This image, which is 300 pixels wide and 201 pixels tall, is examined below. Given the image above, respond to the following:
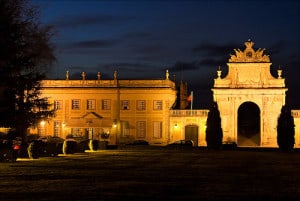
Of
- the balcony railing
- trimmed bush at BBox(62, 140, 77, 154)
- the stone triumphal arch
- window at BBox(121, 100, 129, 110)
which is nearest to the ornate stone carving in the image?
the stone triumphal arch

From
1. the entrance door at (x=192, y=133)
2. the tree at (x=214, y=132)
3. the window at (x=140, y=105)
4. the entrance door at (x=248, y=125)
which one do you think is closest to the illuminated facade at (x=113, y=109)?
the window at (x=140, y=105)

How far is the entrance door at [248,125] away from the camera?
7319 cm

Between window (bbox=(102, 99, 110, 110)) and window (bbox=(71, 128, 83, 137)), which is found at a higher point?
window (bbox=(102, 99, 110, 110))

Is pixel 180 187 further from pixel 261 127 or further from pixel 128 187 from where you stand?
pixel 261 127

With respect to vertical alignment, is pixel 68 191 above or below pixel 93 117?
below

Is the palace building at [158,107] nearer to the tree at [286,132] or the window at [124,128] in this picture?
the window at [124,128]

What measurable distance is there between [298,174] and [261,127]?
45.5 metres

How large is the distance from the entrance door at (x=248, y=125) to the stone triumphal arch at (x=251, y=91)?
3.82 feet

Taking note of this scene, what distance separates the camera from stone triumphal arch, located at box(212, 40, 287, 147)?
70375 millimetres

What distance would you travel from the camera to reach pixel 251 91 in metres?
71.2

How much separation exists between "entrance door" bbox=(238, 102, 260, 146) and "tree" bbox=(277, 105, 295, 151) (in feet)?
47.7

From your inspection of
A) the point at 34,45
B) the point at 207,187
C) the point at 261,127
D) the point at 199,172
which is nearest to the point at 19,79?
the point at 34,45

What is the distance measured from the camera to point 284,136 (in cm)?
5631

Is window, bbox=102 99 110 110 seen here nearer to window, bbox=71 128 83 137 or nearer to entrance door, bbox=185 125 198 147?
window, bbox=71 128 83 137
